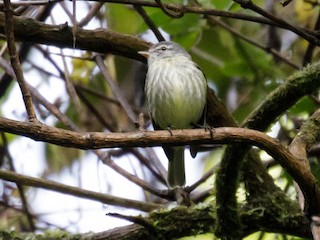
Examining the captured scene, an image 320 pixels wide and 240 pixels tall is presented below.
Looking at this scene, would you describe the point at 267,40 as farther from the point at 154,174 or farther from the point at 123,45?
the point at 123,45

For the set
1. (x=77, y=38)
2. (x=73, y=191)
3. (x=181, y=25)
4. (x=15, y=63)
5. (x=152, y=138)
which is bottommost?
(x=152, y=138)

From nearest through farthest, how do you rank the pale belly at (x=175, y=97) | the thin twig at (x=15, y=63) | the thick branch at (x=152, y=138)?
1. the thick branch at (x=152, y=138)
2. the thin twig at (x=15, y=63)
3. the pale belly at (x=175, y=97)

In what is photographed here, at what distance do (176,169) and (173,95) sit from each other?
434 mm

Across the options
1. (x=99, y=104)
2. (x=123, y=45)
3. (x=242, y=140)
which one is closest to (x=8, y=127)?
(x=242, y=140)

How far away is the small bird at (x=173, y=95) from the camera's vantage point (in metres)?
4.24

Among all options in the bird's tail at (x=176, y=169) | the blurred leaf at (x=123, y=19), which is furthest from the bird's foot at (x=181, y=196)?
the blurred leaf at (x=123, y=19)

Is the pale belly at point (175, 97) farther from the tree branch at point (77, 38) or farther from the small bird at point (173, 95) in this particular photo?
the tree branch at point (77, 38)

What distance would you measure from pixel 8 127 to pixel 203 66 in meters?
3.32

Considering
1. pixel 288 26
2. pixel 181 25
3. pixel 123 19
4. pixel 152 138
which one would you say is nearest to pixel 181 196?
pixel 181 25

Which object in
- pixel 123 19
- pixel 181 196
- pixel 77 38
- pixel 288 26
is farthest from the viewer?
pixel 123 19

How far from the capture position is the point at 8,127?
2.44 meters

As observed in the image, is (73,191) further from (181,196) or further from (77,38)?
(77,38)

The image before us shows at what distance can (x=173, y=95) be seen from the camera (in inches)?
172

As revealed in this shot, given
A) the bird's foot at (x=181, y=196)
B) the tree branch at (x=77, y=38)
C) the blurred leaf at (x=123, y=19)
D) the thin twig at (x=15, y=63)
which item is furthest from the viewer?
the blurred leaf at (x=123, y=19)
